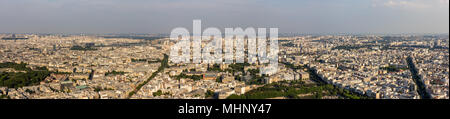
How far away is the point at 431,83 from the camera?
11789 millimetres

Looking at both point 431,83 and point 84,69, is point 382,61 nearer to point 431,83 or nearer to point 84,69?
point 431,83

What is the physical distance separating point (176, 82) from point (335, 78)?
664 cm

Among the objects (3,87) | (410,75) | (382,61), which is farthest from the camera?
(382,61)

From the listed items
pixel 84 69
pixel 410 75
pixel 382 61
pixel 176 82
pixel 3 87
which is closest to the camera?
pixel 3 87

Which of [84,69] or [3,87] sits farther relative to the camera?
[84,69]

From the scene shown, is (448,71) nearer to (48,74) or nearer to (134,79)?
(134,79)

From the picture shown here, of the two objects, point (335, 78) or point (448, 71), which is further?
point (335, 78)

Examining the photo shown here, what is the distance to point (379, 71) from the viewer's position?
51.0ft

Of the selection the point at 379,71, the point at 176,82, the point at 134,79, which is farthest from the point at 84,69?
the point at 379,71

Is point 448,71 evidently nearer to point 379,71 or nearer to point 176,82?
point 379,71

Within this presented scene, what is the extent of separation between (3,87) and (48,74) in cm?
355
